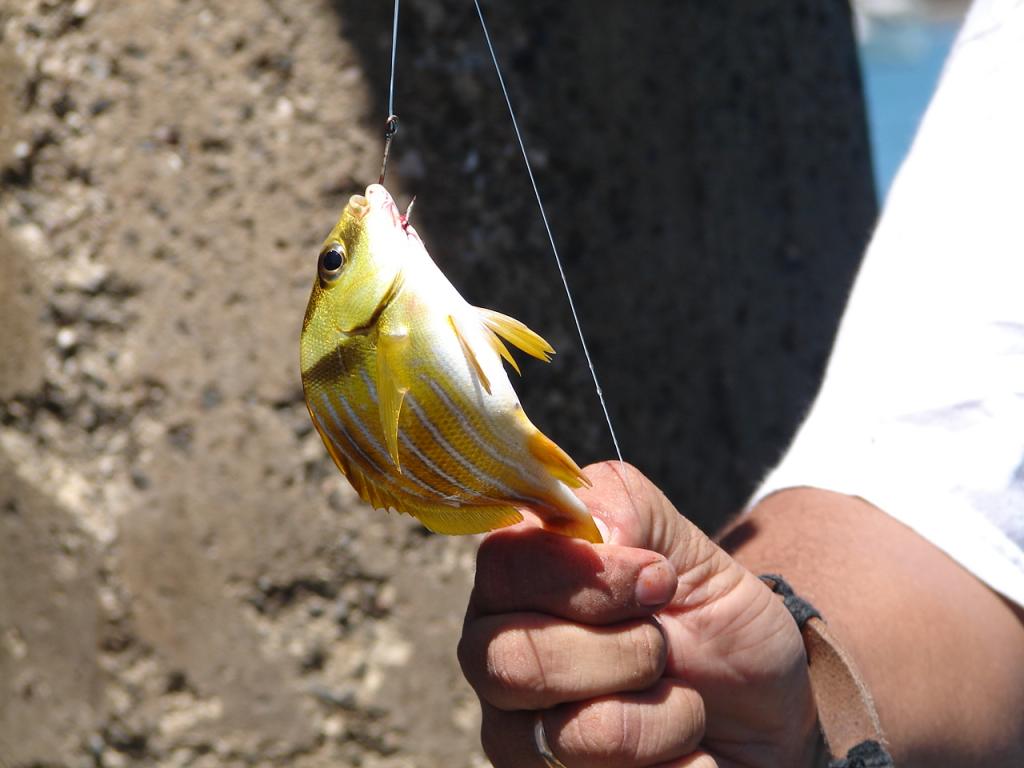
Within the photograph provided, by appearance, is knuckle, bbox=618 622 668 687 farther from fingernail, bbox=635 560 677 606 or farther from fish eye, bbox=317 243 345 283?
fish eye, bbox=317 243 345 283

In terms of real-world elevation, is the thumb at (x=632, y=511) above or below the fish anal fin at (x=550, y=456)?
below

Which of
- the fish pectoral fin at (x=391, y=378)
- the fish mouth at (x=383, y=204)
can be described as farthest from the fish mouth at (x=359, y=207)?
the fish pectoral fin at (x=391, y=378)

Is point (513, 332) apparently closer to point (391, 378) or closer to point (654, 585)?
point (391, 378)

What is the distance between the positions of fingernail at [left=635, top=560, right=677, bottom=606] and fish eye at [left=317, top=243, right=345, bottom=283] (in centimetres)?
39

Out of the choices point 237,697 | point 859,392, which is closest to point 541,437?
point 859,392

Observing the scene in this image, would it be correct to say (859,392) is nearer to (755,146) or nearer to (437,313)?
(437,313)

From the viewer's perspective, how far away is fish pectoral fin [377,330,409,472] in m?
0.85

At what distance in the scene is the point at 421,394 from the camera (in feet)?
2.80

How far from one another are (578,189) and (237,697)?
3.60 ft

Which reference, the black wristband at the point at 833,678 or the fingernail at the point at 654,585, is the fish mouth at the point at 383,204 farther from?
the black wristband at the point at 833,678

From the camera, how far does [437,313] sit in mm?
861

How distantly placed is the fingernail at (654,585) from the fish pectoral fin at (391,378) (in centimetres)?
26

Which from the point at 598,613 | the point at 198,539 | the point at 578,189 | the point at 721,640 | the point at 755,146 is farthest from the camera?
the point at 755,146

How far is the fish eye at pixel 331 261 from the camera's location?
0.90 m
